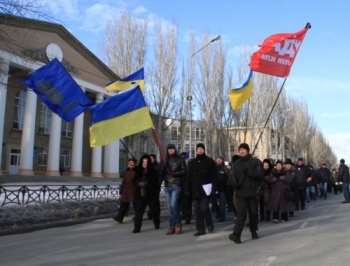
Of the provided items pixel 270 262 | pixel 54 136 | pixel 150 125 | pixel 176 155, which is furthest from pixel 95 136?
pixel 54 136

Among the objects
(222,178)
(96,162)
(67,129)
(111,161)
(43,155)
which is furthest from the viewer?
(111,161)

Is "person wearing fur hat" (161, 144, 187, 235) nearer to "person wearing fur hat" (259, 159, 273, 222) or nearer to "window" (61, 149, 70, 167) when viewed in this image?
"person wearing fur hat" (259, 159, 273, 222)

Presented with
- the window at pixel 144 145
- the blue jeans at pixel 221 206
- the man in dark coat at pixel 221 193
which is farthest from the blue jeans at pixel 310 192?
the window at pixel 144 145

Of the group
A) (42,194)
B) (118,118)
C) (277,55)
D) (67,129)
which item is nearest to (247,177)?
(118,118)

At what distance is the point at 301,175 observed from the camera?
14.2m

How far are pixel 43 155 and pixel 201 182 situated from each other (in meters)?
33.5

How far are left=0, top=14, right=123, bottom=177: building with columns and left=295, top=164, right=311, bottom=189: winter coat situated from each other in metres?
23.2

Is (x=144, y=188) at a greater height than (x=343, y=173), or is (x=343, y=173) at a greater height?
(x=343, y=173)

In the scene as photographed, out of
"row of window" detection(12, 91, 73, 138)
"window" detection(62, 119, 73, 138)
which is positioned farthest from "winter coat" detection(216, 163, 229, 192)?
"window" detection(62, 119, 73, 138)

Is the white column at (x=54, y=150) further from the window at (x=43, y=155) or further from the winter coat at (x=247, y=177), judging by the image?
the winter coat at (x=247, y=177)

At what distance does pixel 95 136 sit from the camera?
9219 millimetres

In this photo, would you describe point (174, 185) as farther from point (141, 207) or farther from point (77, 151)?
point (77, 151)

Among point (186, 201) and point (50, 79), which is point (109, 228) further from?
point (50, 79)

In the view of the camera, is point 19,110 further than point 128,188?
Yes
